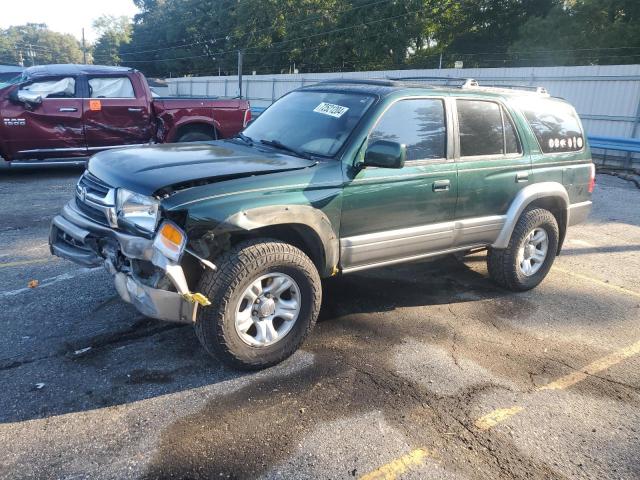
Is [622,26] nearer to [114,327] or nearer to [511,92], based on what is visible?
[511,92]

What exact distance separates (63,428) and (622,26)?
106ft

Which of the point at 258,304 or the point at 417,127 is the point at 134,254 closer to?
the point at 258,304

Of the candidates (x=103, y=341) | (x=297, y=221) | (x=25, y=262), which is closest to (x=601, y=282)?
(x=297, y=221)

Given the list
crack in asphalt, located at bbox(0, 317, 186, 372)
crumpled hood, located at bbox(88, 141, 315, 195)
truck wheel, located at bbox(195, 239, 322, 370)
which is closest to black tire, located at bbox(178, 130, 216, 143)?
crumpled hood, located at bbox(88, 141, 315, 195)

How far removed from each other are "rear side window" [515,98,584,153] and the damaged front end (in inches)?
137

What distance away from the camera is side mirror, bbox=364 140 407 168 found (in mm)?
3707

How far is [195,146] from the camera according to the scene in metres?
4.33

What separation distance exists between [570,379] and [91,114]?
8488 millimetres

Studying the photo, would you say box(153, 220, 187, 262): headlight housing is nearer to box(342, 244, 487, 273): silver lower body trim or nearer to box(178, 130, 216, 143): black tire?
box(342, 244, 487, 273): silver lower body trim

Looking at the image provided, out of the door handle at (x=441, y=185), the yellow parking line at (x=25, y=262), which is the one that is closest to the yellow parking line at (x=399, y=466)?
the door handle at (x=441, y=185)

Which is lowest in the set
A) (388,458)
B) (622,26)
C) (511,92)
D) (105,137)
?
(388,458)

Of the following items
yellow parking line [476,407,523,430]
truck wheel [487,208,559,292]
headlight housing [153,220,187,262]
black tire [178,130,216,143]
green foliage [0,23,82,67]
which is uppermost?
green foliage [0,23,82,67]

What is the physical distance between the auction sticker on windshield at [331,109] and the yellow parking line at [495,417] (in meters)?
2.37

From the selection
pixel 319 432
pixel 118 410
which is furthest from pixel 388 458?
pixel 118 410
